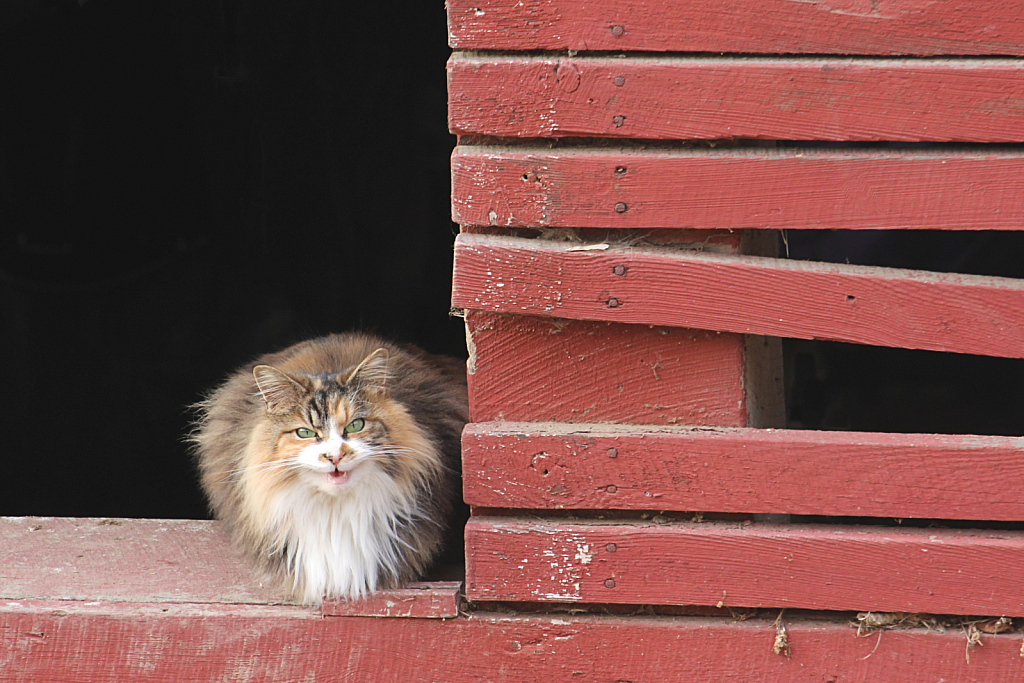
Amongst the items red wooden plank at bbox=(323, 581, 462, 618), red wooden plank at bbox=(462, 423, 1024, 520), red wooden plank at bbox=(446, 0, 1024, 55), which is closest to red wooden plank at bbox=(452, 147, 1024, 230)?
red wooden plank at bbox=(446, 0, 1024, 55)

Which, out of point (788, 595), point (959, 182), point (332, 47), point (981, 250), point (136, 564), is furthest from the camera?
point (332, 47)

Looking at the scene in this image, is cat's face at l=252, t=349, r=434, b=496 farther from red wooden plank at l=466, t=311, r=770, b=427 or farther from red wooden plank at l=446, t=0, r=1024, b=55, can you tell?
red wooden plank at l=446, t=0, r=1024, b=55

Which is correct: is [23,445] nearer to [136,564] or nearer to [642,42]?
[136,564]

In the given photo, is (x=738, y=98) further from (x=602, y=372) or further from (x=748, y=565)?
(x=748, y=565)

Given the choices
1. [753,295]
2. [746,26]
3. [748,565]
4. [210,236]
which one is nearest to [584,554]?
[748,565]

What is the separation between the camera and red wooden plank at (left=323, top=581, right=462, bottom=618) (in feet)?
7.67

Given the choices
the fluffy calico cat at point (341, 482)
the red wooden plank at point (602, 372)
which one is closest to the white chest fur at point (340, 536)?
the fluffy calico cat at point (341, 482)

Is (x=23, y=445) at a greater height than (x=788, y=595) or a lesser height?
lesser

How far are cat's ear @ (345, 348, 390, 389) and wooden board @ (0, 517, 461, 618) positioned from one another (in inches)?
20.5

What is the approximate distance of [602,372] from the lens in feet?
7.29

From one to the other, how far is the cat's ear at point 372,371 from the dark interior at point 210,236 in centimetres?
229

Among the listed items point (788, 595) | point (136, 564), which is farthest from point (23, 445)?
point (788, 595)

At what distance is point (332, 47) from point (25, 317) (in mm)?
1836

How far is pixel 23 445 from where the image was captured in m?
4.48
